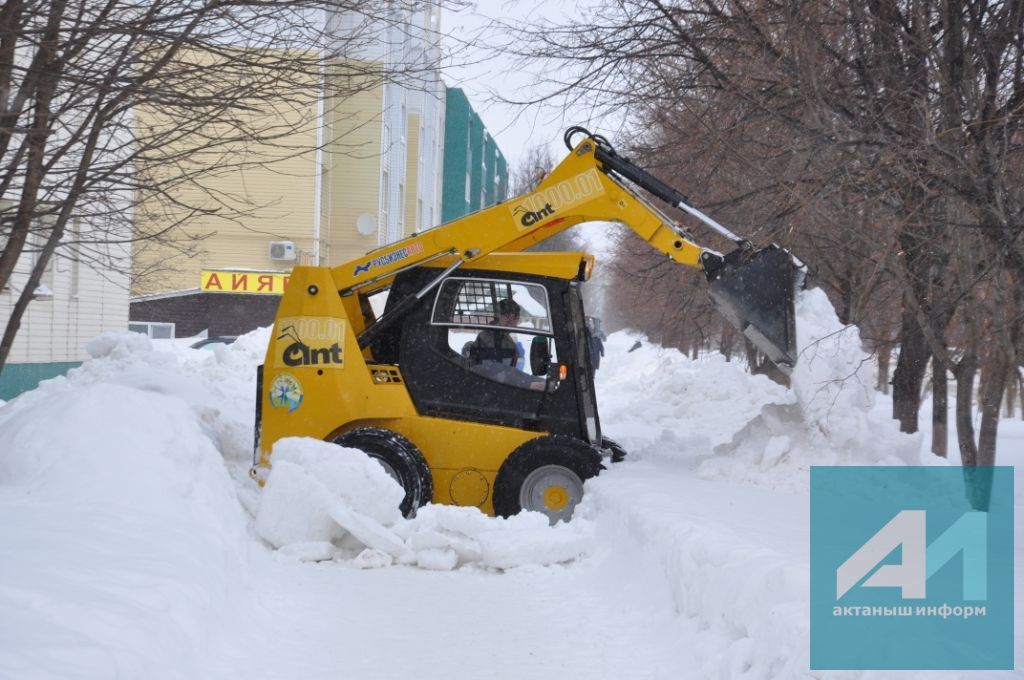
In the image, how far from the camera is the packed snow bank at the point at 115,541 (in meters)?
4.76

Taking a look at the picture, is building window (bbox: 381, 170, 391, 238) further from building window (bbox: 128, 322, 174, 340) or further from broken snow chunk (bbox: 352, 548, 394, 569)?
broken snow chunk (bbox: 352, 548, 394, 569)

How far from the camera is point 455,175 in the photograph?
6544 centimetres

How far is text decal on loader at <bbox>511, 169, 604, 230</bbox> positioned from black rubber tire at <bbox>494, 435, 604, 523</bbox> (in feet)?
6.74

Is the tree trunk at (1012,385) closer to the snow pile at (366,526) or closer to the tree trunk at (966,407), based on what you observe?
the tree trunk at (966,407)

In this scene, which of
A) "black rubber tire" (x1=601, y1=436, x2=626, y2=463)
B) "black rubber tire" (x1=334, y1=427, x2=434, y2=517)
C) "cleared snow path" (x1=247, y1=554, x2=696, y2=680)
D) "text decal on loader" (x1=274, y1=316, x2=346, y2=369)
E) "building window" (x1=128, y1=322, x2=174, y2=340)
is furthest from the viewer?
"building window" (x1=128, y1=322, x2=174, y2=340)

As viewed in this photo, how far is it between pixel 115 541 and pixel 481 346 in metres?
5.16

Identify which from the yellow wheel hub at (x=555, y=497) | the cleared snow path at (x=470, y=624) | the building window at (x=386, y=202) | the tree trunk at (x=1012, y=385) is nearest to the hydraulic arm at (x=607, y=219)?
the tree trunk at (x=1012, y=385)

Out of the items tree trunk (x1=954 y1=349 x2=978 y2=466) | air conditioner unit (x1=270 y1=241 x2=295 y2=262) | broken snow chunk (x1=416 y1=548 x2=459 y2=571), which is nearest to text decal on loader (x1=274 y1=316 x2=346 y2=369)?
broken snow chunk (x1=416 y1=548 x2=459 y2=571)

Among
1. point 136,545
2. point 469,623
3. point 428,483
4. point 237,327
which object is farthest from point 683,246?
point 237,327

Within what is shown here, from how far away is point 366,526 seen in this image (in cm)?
888

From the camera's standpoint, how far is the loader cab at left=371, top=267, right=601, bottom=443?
10.8 meters

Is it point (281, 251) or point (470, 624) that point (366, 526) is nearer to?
point (470, 624)

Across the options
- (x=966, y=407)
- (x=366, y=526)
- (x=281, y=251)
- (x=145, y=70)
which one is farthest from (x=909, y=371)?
(x=281, y=251)

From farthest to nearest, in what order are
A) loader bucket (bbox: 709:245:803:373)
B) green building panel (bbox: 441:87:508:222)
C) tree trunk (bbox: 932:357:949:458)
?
1. green building panel (bbox: 441:87:508:222)
2. tree trunk (bbox: 932:357:949:458)
3. loader bucket (bbox: 709:245:803:373)
